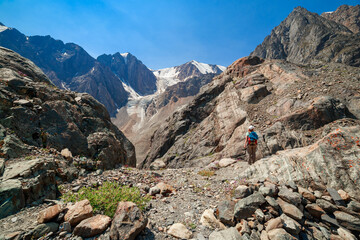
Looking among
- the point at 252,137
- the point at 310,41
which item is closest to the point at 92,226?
the point at 252,137

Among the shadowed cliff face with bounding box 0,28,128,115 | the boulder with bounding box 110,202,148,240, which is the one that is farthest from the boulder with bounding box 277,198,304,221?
the shadowed cliff face with bounding box 0,28,128,115

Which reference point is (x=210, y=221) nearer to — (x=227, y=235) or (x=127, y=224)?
(x=227, y=235)

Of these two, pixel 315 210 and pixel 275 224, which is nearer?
pixel 275 224

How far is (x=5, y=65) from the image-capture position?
11297 mm

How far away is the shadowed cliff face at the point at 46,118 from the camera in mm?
7902

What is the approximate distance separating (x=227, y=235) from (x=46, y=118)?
1199 cm

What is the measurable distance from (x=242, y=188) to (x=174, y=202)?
122 inches

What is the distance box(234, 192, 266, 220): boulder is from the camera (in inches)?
200

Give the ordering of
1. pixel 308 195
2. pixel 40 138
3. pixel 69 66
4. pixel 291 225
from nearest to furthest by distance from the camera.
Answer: pixel 291 225, pixel 308 195, pixel 40 138, pixel 69 66

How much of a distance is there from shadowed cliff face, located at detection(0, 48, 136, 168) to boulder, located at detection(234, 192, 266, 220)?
8890 millimetres

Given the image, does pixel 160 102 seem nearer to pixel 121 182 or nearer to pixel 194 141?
pixel 194 141

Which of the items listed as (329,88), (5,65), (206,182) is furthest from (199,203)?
(329,88)

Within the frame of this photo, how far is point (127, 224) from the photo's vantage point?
4285mm

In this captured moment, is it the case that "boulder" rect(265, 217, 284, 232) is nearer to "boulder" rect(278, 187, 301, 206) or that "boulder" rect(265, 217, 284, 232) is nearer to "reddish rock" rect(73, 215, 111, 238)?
"boulder" rect(278, 187, 301, 206)
